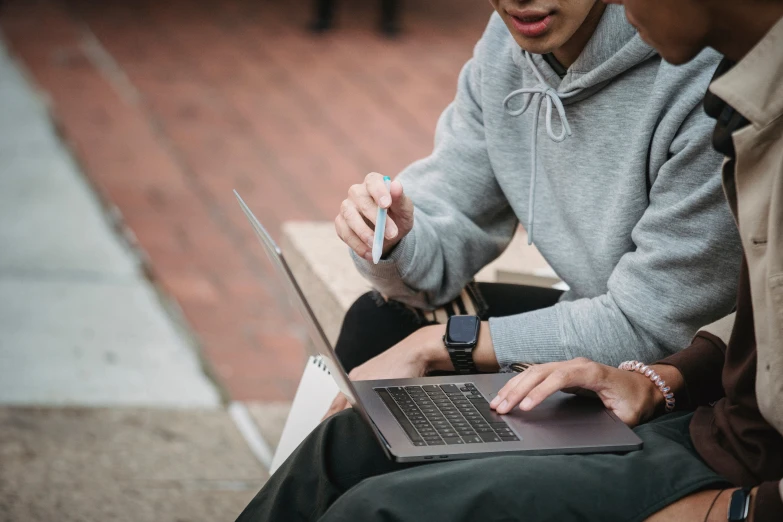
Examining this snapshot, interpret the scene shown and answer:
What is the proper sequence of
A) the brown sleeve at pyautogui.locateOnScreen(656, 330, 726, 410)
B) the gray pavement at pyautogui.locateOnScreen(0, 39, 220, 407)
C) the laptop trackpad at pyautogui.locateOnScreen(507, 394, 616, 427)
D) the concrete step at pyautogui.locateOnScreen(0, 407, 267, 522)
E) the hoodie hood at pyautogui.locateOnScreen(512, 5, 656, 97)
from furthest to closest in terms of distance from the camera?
the gray pavement at pyautogui.locateOnScreen(0, 39, 220, 407), the concrete step at pyautogui.locateOnScreen(0, 407, 267, 522), the hoodie hood at pyautogui.locateOnScreen(512, 5, 656, 97), the brown sleeve at pyautogui.locateOnScreen(656, 330, 726, 410), the laptop trackpad at pyautogui.locateOnScreen(507, 394, 616, 427)

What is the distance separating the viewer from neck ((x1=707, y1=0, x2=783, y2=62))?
1354 mm

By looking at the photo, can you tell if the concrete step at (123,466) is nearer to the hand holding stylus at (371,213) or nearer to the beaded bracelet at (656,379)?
the hand holding stylus at (371,213)

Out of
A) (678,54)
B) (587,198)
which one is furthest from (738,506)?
(587,198)

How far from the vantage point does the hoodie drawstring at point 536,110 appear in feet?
6.35

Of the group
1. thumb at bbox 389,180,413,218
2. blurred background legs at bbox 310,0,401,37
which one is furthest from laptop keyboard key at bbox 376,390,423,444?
blurred background legs at bbox 310,0,401,37

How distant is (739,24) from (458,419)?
66 centimetres

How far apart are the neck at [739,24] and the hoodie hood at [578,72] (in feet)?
1.22

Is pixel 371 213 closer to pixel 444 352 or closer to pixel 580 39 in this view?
pixel 444 352

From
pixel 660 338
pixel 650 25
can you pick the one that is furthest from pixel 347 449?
pixel 650 25

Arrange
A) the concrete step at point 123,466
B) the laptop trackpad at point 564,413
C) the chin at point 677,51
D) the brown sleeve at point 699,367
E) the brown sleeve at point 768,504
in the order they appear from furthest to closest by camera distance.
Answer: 1. the concrete step at point 123,466
2. the brown sleeve at point 699,367
3. the laptop trackpad at point 564,413
4. the chin at point 677,51
5. the brown sleeve at point 768,504

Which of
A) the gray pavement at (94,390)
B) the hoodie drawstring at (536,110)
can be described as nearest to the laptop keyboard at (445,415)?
Answer: the hoodie drawstring at (536,110)

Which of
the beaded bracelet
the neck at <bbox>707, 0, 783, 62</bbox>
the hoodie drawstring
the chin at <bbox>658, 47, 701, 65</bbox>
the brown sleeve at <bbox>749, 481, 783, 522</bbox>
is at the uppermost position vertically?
the neck at <bbox>707, 0, 783, 62</bbox>

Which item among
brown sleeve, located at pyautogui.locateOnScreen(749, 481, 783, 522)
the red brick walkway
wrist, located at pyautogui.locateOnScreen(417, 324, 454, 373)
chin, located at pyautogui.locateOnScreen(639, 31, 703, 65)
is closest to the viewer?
brown sleeve, located at pyautogui.locateOnScreen(749, 481, 783, 522)

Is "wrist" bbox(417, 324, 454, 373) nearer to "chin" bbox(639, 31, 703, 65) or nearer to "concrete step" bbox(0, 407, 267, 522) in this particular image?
"chin" bbox(639, 31, 703, 65)
